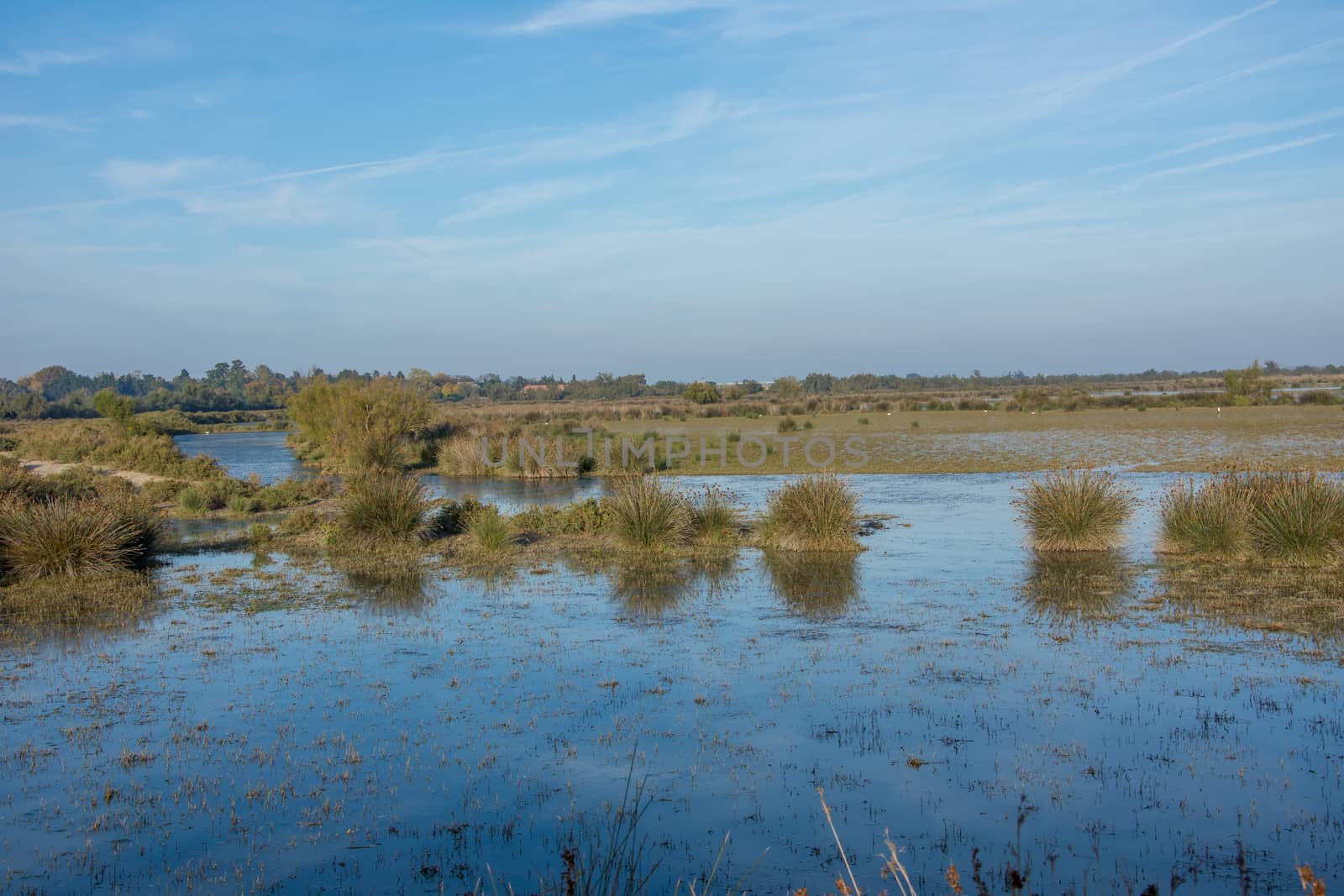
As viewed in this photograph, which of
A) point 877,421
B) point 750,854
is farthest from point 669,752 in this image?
point 877,421

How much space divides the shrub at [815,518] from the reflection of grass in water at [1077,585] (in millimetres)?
3166

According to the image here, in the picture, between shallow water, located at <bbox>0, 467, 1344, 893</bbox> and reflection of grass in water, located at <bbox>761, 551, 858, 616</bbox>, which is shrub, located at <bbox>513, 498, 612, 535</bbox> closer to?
reflection of grass in water, located at <bbox>761, 551, 858, 616</bbox>

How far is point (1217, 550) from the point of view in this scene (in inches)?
635

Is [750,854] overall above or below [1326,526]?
below

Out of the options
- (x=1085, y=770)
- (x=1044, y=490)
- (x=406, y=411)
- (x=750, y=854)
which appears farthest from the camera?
(x=406, y=411)

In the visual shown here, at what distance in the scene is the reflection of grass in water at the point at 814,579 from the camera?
13.9m

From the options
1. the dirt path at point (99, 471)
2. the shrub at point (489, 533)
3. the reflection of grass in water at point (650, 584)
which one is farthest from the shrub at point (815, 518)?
the dirt path at point (99, 471)

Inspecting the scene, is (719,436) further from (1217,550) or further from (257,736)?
(257,736)

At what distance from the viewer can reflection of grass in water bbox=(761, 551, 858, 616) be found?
1393 centimetres

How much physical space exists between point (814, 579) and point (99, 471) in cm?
3059

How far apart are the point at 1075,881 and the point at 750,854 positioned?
190 cm

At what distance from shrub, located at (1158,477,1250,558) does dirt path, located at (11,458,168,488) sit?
28.6 m

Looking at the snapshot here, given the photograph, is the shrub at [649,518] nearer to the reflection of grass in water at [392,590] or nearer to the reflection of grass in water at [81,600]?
the reflection of grass in water at [392,590]

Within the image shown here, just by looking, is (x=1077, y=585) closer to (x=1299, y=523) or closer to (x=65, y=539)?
(x=1299, y=523)
